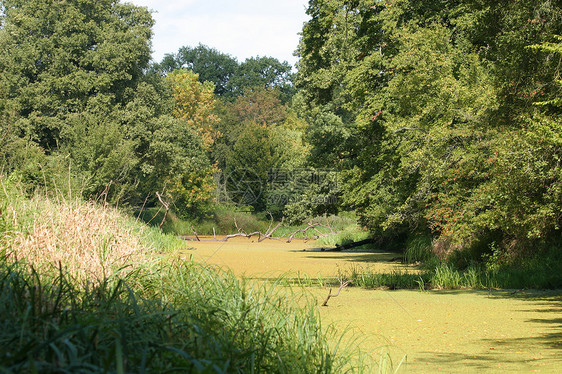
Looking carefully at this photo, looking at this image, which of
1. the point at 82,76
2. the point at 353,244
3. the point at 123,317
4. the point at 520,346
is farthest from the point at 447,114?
the point at 82,76

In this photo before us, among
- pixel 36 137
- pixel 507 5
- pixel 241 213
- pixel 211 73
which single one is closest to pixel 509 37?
pixel 507 5

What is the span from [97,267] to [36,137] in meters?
22.1

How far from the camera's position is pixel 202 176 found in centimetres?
3850

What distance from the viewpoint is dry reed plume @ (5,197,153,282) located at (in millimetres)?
5703

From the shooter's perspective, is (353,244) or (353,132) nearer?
(353,244)

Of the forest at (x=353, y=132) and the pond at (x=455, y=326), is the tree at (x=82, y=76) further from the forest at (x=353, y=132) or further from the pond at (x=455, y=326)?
the pond at (x=455, y=326)

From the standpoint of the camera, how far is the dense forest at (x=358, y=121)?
977cm

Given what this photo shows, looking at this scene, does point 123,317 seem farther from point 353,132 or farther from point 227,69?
point 227,69

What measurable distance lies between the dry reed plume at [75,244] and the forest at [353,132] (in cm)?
23

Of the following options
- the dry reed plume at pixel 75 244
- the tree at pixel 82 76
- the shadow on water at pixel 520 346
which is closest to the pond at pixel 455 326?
the shadow on water at pixel 520 346

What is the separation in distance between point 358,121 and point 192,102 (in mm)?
27342

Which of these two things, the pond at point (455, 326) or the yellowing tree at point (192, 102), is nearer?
the pond at point (455, 326)

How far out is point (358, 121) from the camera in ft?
54.3

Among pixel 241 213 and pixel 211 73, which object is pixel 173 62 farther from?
pixel 241 213
